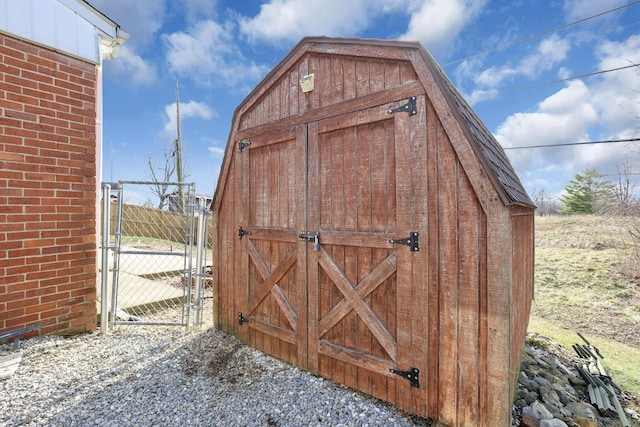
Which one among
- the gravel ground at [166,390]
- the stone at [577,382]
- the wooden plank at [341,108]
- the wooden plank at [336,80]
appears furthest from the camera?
the stone at [577,382]

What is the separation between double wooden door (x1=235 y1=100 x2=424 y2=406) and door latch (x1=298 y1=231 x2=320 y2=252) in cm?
1

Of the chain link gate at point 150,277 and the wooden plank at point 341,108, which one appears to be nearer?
the wooden plank at point 341,108

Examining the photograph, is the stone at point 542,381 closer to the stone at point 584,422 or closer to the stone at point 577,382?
the stone at point 584,422

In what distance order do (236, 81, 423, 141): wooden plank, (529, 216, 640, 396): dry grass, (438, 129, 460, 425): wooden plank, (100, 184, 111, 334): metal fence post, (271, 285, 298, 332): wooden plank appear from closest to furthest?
1. (438, 129, 460, 425): wooden plank
2. (236, 81, 423, 141): wooden plank
3. (271, 285, 298, 332): wooden plank
4. (100, 184, 111, 334): metal fence post
5. (529, 216, 640, 396): dry grass

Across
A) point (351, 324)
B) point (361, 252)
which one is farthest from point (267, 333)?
point (361, 252)

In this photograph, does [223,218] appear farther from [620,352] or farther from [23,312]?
[620,352]

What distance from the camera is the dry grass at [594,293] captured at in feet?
16.9

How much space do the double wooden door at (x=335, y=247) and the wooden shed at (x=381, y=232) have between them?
12mm

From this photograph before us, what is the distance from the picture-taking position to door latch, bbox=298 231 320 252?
8.41 ft

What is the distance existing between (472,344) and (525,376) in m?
1.83

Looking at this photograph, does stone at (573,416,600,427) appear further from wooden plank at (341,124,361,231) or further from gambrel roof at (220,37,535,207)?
wooden plank at (341,124,361,231)

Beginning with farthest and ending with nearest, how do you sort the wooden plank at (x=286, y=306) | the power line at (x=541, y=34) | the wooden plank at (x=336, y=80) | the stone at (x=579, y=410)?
the power line at (x=541, y=34), the wooden plank at (x=286, y=306), the wooden plank at (x=336, y=80), the stone at (x=579, y=410)

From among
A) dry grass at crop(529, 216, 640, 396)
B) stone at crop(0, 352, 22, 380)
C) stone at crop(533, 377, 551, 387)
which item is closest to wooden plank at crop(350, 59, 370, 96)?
stone at crop(533, 377, 551, 387)

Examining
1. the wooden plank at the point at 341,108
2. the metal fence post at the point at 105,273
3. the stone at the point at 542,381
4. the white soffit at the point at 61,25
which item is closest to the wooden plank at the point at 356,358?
the stone at the point at 542,381
